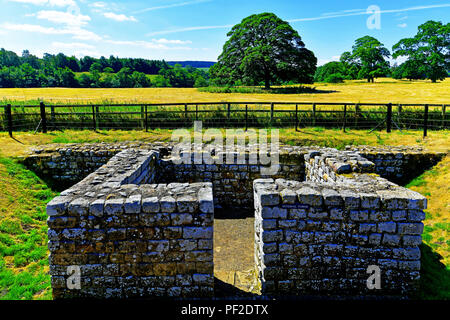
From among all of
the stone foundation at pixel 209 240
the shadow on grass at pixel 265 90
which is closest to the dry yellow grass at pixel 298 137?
the stone foundation at pixel 209 240

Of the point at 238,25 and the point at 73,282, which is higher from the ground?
the point at 238,25

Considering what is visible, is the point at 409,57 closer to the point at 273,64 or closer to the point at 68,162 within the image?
the point at 273,64

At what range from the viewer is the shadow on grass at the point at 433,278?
503 cm

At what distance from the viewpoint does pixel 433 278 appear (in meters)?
5.56

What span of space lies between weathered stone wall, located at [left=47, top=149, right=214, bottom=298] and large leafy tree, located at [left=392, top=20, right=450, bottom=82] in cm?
5655

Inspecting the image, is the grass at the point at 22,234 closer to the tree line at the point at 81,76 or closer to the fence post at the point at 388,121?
the fence post at the point at 388,121

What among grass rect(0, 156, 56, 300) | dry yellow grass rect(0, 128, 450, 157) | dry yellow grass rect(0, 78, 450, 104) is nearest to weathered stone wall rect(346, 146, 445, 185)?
dry yellow grass rect(0, 128, 450, 157)

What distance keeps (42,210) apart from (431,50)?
58463mm

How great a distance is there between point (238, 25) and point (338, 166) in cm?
3948

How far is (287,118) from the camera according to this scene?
53.9ft

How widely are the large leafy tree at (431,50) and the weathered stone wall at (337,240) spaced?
5469cm

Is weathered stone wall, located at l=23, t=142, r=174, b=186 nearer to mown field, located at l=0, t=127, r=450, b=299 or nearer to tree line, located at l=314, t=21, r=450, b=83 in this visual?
mown field, located at l=0, t=127, r=450, b=299

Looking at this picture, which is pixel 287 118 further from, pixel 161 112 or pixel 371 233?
pixel 371 233
